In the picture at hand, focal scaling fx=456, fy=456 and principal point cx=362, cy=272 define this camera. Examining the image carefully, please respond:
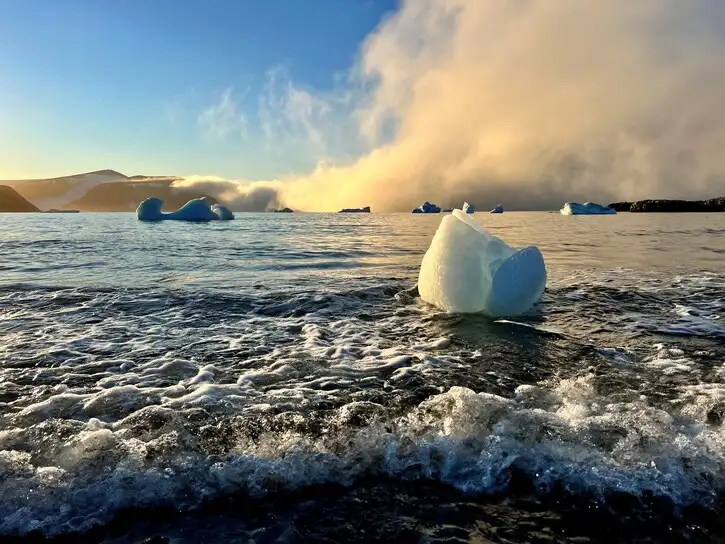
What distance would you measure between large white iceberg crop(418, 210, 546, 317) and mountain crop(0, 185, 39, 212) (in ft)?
655

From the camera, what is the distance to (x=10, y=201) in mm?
163250

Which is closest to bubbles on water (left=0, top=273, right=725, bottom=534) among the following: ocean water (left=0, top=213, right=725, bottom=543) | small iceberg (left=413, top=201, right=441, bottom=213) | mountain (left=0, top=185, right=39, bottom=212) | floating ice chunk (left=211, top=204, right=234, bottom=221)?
ocean water (left=0, top=213, right=725, bottom=543)

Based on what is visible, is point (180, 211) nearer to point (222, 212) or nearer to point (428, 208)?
point (222, 212)

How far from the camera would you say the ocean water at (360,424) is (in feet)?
8.93

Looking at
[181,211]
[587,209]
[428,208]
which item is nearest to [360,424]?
[181,211]

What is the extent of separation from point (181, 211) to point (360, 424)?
5385 centimetres

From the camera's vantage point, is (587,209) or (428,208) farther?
(428,208)

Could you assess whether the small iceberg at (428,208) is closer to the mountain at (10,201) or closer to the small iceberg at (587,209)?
the small iceberg at (587,209)

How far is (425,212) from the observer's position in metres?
112

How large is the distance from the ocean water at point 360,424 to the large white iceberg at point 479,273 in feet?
1.46

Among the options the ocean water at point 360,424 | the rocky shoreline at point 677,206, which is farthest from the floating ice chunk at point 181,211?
the rocky shoreline at point 677,206

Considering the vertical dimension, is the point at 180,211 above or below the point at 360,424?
above

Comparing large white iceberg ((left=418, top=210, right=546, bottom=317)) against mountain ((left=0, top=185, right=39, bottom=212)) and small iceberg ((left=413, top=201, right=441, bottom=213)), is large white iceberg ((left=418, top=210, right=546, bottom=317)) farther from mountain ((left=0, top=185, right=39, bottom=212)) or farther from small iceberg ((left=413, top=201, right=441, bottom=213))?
mountain ((left=0, top=185, right=39, bottom=212))

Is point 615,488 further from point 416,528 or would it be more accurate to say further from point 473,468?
point 416,528
